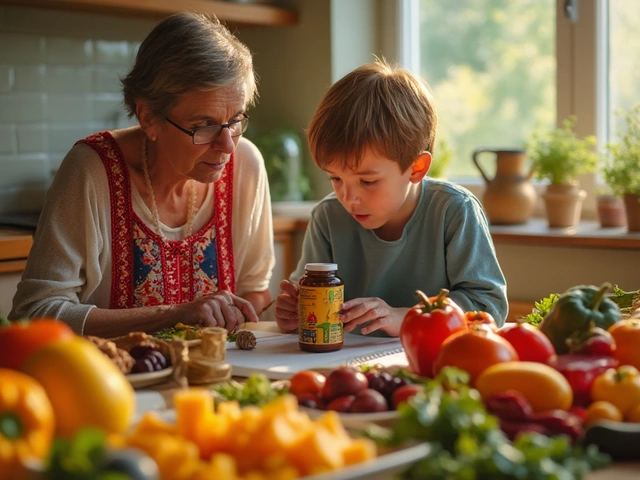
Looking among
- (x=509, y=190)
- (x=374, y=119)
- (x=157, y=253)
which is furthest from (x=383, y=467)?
(x=509, y=190)

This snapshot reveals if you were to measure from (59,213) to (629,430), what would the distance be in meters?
1.47

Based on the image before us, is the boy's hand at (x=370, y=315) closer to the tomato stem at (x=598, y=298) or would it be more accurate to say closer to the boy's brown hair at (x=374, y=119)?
the boy's brown hair at (x=374, y=119)

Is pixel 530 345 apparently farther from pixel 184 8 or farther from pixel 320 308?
pixel 184 8

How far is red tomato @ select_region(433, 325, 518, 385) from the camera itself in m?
1.19

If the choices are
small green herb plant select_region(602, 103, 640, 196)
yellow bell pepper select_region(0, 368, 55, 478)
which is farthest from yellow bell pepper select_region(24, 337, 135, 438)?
small green herb plant select_region(602, 103, 640, 196)

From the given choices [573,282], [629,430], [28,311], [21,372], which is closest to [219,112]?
[28,311]

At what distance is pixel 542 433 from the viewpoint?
1.00 m

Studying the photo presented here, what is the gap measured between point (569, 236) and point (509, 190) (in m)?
0.33

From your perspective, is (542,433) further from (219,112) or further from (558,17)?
(558,17)

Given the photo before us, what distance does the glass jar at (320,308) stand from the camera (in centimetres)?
158

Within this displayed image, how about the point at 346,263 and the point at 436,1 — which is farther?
the point at 436,1

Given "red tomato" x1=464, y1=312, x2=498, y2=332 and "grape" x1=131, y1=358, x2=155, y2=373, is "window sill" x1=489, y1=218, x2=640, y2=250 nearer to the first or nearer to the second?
"red tomato" x1=464, y1=312, x2=498, y2=332

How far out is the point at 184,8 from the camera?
3.33 metres

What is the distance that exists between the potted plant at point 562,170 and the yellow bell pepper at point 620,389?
207 cm
